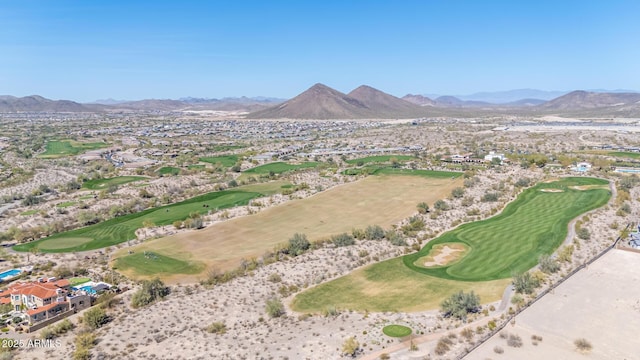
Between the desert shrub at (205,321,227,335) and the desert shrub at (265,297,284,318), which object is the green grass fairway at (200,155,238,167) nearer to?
the desert shrub at (265,297,284,318)

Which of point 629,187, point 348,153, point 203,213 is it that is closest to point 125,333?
point 203,213

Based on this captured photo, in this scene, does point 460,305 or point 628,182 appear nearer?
point 460,305

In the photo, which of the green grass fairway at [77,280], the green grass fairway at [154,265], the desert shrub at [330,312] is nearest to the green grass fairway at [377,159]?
the green grass fairway at [154,265]

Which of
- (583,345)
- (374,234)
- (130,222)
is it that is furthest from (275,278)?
(130,222)

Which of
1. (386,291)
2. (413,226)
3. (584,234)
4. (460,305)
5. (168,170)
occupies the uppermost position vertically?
(168,170)

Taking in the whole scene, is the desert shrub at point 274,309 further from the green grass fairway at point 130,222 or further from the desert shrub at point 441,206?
the desert shrub at point 441,206

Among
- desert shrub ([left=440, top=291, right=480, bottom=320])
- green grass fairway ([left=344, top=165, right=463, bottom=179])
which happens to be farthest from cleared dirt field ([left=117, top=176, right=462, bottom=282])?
desert shrub ([left=440, top=291, right=480, bottom=320])

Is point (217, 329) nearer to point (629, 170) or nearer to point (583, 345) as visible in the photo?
point (583, 345)
